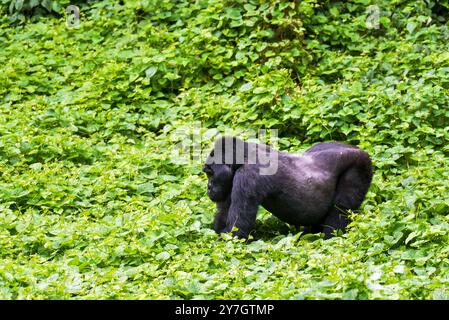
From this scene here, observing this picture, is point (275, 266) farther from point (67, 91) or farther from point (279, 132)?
point (67, 91)

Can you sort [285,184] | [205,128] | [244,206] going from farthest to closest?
1. [205,128]
2. [285,184]
3. [244,206]

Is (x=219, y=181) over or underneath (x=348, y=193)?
over

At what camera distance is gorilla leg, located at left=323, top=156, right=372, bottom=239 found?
6.95 m

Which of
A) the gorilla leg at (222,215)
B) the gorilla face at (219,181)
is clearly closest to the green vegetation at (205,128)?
the gorilla leg at (222,215)

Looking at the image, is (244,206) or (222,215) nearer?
(244,206)

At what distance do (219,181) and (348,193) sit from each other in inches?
35.4

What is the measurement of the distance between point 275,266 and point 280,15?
426 centimetres

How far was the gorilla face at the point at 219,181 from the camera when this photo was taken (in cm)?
687

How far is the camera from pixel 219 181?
22.7 ft

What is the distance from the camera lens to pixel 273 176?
268 inches

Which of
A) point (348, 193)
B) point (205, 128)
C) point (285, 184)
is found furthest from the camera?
point (205, 128)

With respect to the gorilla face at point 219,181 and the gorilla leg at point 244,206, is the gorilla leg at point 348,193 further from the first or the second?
the gorilla face at point 219,181

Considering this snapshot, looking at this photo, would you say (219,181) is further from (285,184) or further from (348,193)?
(348,193)

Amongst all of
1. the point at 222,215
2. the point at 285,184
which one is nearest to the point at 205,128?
the point at 222,215
